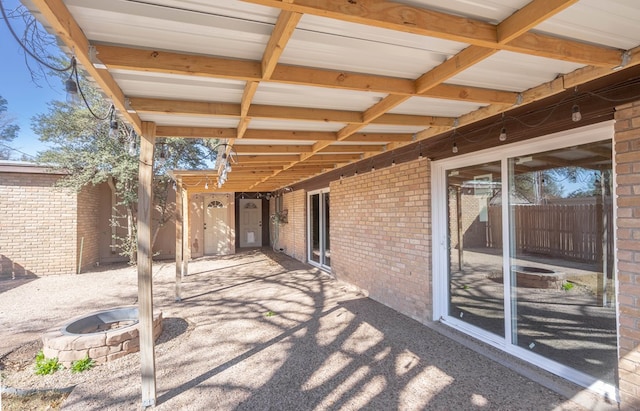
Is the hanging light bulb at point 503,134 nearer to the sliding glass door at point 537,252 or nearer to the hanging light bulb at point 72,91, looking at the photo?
the sliding glass door at point 537,252

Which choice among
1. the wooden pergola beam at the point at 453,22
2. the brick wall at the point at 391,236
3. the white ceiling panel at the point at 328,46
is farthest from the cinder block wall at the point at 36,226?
the wooden pergola beam at the point at 453,22

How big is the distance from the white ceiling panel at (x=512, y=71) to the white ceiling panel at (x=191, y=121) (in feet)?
6.59

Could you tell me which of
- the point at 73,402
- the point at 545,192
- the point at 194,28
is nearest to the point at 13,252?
the point at 73,402

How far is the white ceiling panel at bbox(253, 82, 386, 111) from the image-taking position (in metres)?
2.40

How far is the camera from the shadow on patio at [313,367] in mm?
2588

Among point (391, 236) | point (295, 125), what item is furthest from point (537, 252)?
point (295, 125)

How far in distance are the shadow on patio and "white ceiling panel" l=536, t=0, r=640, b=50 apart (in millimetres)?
2482

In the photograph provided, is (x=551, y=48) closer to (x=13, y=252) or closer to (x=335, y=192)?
(x=335, y=192)

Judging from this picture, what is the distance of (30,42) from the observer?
1880 mm

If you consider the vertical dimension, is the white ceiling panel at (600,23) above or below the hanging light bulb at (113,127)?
above

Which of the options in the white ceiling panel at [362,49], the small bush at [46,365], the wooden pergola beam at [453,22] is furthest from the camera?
the small bush at [46,365]

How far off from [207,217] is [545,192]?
11.2 metres

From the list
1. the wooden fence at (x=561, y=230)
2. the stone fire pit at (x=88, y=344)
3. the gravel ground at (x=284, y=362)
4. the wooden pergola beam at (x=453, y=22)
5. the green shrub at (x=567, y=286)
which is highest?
the wooden pergola beam at (x=453, y=22)

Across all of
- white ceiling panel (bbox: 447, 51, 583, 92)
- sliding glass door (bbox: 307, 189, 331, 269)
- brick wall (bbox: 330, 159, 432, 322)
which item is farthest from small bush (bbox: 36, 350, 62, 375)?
sliding glass door (bbox: 307, 189, 331, 269)
